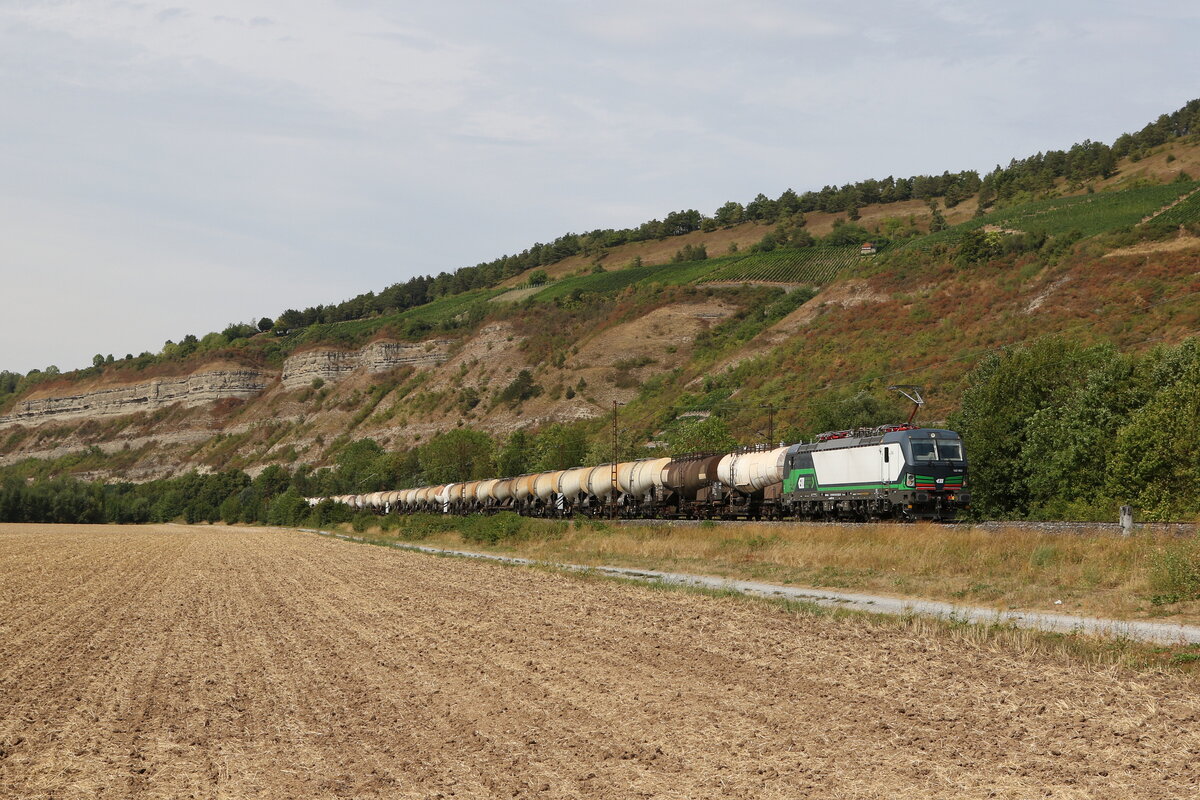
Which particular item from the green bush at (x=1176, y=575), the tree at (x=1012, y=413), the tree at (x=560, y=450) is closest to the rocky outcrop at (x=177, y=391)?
the tree at (x=560, y=450)

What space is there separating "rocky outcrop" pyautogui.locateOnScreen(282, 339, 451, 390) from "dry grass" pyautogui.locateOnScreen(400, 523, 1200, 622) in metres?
129

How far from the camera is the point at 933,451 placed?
35.3 metres

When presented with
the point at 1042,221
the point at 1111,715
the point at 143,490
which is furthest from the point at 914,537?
the point at 143,490

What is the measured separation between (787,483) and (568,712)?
30.9 m

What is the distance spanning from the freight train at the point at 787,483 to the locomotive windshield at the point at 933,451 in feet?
0.11

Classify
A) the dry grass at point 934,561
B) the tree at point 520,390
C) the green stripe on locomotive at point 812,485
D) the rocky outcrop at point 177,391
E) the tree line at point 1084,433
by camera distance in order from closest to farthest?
1. the dry grass at point 934,561
2. the green stripe on locomotive at point 812,485
3. the tree line at point 1084,433
4. the tree at point 520,390
5. the rocky outcrop at point 177,391

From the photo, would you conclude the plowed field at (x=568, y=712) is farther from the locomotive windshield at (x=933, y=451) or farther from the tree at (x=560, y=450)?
the tree at (x=560, y=450)

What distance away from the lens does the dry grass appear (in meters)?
20.2

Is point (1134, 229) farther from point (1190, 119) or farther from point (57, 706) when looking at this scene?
point (57, 706)

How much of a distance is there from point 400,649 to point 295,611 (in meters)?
7.01

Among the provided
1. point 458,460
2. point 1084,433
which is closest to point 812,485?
point 1084,433

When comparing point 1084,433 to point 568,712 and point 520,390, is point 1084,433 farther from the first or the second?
point 520,390

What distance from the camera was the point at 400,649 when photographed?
663 inches

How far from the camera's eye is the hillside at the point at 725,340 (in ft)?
266
